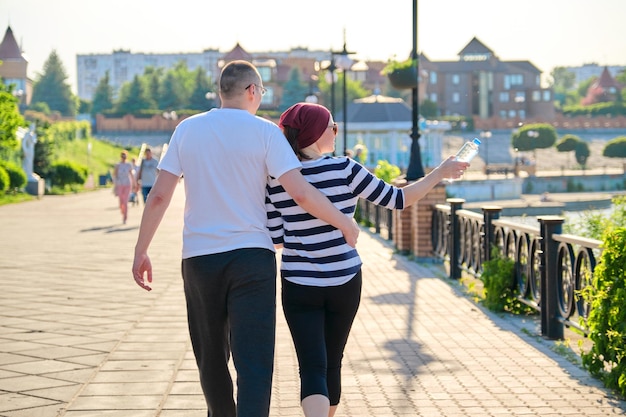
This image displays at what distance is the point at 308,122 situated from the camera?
4.55 metres

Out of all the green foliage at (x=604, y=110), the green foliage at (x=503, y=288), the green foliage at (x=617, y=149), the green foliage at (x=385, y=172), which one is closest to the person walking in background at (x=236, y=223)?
the green foliage at (x=503, y=288)

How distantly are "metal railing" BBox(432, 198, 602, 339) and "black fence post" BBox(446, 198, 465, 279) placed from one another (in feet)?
0.65

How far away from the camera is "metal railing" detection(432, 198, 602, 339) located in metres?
7.50

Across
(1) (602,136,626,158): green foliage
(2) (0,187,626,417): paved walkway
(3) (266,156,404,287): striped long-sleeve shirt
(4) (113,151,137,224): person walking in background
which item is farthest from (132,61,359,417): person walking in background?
(1) (602,136,626,158): green foliage

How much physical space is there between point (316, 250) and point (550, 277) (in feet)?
13.6

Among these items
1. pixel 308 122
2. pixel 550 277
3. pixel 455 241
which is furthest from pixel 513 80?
pixel 308 122

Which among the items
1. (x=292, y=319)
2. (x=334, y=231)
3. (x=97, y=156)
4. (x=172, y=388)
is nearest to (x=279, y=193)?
(x=334, y=231)

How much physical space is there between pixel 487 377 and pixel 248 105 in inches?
122

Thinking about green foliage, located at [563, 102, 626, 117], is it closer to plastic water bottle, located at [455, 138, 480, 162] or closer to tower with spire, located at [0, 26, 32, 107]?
tower with spire, located at [0, 26, 32, 107]

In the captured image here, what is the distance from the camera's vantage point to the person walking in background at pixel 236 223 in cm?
421

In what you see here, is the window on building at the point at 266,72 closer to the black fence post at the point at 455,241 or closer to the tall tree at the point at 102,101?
the tall tree at the point at 102,101

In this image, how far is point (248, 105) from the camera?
174 inches

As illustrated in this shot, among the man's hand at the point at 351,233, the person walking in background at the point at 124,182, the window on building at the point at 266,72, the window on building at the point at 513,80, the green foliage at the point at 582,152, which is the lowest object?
the green foliage at the point at 582,152

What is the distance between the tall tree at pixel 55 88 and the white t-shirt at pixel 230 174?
13937 cm
